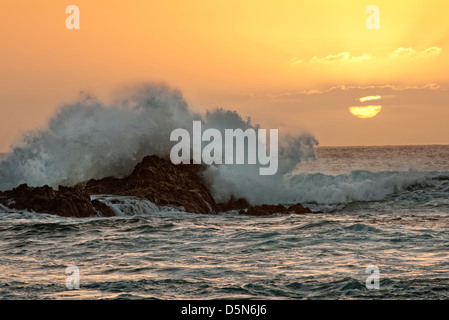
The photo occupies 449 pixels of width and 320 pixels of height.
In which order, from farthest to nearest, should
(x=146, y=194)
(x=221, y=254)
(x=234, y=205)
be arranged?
(x=234, y=205), (x=146, y=194), (x=221, y=254)

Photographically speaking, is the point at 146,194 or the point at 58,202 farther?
the point at 146,194

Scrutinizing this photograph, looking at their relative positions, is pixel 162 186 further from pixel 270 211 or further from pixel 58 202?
pixel 58 202

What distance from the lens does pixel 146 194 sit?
18.9 m

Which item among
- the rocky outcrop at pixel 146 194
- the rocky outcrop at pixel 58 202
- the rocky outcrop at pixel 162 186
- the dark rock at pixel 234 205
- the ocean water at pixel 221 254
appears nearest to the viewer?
the ocean water at pixel 221 254

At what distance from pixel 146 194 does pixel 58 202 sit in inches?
112

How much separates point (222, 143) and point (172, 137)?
7.84 ft

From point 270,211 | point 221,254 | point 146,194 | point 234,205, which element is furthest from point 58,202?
point 221,254

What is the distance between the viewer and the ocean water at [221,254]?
856 cm

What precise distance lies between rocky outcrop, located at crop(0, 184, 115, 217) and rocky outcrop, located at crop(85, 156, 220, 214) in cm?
186

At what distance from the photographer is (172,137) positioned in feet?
78.0

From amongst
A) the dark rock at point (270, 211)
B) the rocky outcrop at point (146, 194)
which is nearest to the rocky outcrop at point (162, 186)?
the rocky outcrop at point (146, 194)

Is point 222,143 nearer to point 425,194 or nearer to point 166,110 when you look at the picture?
point 166,110

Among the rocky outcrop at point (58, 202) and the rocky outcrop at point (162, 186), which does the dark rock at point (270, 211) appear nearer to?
the rocky outcrop at point (162, 186)
